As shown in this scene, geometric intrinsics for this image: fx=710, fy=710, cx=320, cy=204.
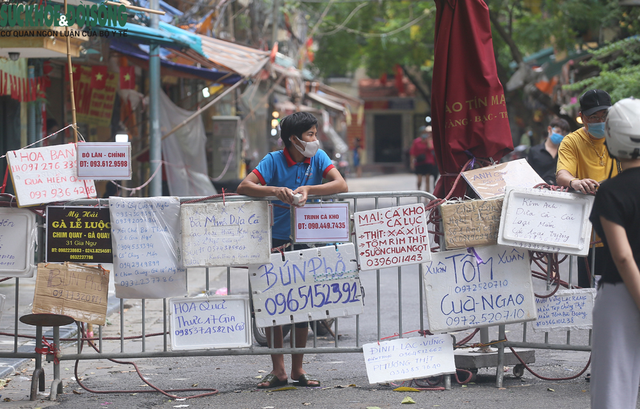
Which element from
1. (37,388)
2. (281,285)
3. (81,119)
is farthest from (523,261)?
(81,119)

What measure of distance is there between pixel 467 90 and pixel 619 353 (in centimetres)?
258

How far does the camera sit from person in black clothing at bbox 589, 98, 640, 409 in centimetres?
299

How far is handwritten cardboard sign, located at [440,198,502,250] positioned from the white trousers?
1.69 metres

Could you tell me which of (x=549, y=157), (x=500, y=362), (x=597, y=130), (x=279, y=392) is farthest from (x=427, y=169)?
(x=279, y=392)

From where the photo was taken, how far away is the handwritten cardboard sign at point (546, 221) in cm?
466

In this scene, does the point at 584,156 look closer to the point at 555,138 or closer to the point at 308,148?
the point at 308,148

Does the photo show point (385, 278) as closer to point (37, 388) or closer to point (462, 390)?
point (462, 390)

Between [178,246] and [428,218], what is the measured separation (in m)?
1.74

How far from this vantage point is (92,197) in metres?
5.11

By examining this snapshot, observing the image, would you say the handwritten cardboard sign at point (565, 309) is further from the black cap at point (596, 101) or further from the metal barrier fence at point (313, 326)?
the black cap at point (596, 101)

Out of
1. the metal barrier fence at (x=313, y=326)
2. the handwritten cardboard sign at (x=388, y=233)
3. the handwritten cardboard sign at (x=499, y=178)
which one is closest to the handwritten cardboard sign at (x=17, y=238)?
the metal barrier fence at (x=313, y=326)

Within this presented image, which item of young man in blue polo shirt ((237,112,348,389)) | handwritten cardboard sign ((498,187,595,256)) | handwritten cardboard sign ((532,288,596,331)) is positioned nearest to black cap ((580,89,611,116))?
handwritten cardboard sign ((498,187,595,256))

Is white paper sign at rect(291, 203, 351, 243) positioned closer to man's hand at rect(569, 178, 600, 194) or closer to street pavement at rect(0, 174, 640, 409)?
street pavement at rect(0, 174, 640, 409)

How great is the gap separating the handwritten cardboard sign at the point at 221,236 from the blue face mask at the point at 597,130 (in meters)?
2.34
